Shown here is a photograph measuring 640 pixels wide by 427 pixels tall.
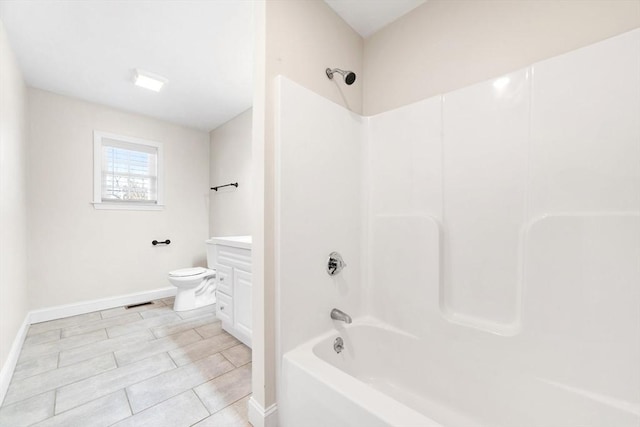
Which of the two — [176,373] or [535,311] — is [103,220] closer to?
[176,373]

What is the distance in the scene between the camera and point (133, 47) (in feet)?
6.61

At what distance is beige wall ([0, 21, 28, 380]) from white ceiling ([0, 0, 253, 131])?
7.7 inches

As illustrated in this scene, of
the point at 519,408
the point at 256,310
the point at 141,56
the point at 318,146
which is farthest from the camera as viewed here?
the point at 141,56

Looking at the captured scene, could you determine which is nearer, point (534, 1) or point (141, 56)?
point (534, 1)

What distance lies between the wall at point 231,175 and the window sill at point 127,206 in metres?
0.75

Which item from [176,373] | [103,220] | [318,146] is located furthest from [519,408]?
[103,220]

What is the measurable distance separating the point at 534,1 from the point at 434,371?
1.95 m

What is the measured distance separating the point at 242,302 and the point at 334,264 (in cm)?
99

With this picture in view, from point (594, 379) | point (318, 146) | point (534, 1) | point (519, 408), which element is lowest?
point (519, 408)

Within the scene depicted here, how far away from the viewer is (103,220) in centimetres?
300

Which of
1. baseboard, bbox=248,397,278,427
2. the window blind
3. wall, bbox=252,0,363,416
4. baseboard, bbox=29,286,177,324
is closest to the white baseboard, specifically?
baseboard, bbox=29,286,177,324

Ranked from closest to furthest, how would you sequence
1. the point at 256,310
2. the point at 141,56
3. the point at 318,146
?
the point at 256,310
the point at 318,146
the point at 141,56

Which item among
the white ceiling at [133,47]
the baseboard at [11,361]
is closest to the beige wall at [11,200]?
the baseboard at [11,361]

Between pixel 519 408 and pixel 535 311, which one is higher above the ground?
pixel 535 311
